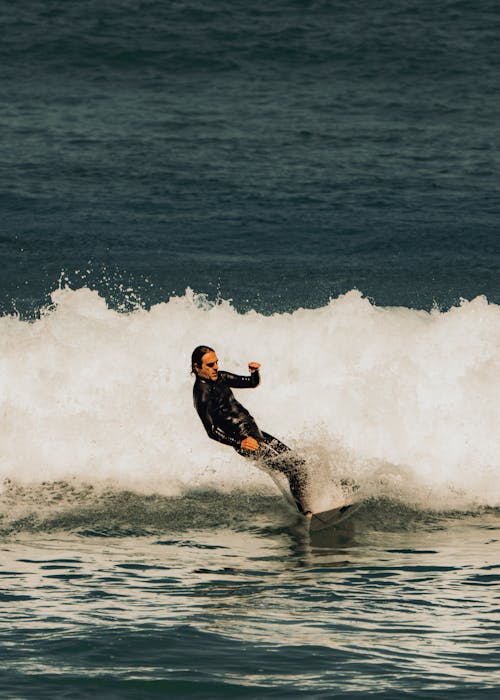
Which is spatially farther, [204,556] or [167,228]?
[167,228]

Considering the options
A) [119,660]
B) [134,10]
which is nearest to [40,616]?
[119,660]

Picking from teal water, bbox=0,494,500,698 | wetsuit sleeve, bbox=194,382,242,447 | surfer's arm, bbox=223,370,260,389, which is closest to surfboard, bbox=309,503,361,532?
teal water, bbox=0,494,500,698

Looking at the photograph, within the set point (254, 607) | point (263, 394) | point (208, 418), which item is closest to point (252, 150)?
point (263, 394)

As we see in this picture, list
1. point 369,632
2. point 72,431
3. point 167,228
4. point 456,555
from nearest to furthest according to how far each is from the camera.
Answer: point 369,632
point 456,555
point 72,431
point 167,228

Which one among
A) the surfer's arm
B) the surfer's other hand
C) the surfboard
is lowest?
the surfboard

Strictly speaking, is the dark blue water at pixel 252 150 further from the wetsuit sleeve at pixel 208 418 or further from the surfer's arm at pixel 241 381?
the wetsuit sleeve at pixel 208 418

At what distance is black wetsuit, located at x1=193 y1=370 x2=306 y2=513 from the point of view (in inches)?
487

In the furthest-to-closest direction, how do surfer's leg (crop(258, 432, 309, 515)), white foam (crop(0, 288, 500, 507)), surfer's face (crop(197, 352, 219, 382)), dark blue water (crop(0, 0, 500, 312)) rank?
dark blue water (crop(0, 0, 500, 312)) → white foam (crop(0, 288, 500, 507)) → surfer's leg (crop(258, 432, 309, 515)) → surfer's face (crop(197, 352, 219, 382))

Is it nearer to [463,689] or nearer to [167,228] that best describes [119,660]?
[463,689]

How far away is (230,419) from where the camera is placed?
12422mm

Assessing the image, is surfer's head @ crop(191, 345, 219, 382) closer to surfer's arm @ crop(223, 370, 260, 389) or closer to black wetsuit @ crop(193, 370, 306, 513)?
black wetsuit @ crop(193, 370, 306, 513)

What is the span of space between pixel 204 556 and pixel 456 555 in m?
2.42

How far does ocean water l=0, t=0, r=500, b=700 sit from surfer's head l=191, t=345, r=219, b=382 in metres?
1.68

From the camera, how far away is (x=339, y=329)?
55.4ft
